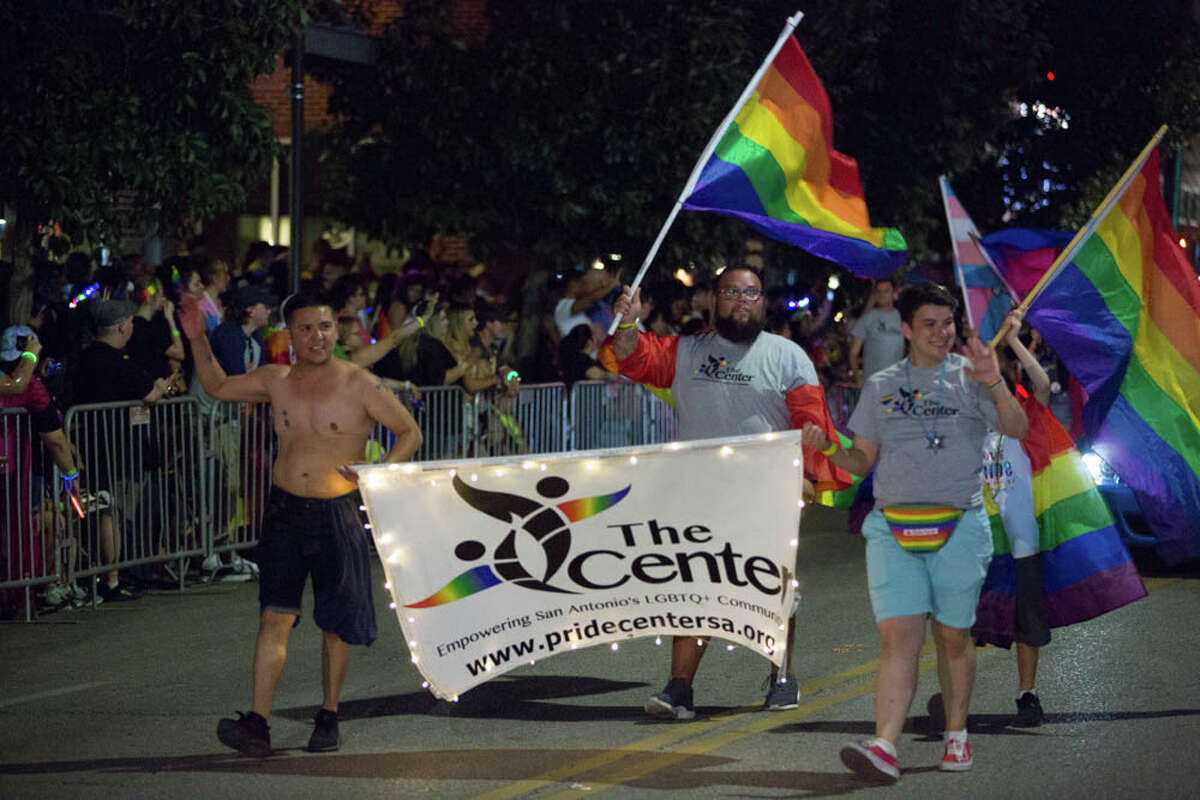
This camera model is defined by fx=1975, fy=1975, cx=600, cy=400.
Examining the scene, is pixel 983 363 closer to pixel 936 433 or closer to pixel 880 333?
pixel 936 433

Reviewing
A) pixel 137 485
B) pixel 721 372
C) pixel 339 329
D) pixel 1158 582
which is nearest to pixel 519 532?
pixel 721 372

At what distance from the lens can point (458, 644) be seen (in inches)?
307

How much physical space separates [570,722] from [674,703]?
1.45ft

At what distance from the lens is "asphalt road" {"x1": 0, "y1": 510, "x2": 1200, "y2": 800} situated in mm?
7168

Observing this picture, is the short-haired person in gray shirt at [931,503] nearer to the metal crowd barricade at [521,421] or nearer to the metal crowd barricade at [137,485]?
the metal crowd barricade at [137,485]

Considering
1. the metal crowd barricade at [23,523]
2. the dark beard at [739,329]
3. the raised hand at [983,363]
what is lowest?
the metal crowd barricade at [23,523]

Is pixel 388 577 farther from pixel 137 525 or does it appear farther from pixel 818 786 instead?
pixel 137 525

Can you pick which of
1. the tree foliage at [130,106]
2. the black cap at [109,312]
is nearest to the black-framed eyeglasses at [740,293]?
the black cap at [109,312]

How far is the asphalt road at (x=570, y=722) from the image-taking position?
7.17 metres

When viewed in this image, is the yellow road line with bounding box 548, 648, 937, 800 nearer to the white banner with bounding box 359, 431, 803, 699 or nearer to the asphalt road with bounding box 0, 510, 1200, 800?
the asphalt road with bounding box 0, 510, 1200, 800

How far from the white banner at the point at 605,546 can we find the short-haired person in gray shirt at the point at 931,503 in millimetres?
647

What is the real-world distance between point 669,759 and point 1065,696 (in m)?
2.17

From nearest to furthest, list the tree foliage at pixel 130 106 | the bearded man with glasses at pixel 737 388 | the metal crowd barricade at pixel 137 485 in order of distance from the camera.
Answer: the bearded man with glasses at pixel 737 388, the metal crowd barricade at pixel 137 485, the tree foliage at pixel 130 106

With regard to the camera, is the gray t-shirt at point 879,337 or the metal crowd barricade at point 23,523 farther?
the gray t-shirt at point 879,337
